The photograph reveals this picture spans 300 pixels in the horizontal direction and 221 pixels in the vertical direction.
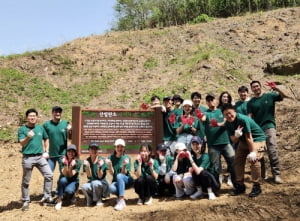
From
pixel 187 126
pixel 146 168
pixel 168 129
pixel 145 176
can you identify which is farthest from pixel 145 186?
pixel 168 129

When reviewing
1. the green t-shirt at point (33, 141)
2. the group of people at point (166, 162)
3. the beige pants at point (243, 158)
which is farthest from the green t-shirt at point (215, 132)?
the green t-shirt at point (33, 141)

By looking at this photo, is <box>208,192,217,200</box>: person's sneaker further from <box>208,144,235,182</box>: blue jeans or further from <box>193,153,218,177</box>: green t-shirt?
<box>208,144,235,182</box>: blue jeans

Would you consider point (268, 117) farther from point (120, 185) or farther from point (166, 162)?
point (120, 185)

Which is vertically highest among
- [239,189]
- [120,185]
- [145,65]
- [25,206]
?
[145,65]

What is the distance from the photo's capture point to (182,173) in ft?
21.8

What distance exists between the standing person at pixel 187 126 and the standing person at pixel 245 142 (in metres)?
0.81

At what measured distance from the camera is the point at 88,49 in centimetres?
2120

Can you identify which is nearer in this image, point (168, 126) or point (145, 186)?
point (145, 186)

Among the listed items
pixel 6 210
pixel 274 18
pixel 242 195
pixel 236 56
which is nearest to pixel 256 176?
pixel 242 195

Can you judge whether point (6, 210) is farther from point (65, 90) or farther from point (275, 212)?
point (65, 90)

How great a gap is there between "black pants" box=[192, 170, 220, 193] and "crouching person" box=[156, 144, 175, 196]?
1.70 ft

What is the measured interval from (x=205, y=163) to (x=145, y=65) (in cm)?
1383

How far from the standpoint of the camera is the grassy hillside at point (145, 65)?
1636cm

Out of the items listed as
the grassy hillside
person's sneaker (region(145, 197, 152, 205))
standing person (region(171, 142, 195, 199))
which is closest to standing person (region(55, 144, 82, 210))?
person's sneaker (region(145, 197, 152, 205))
